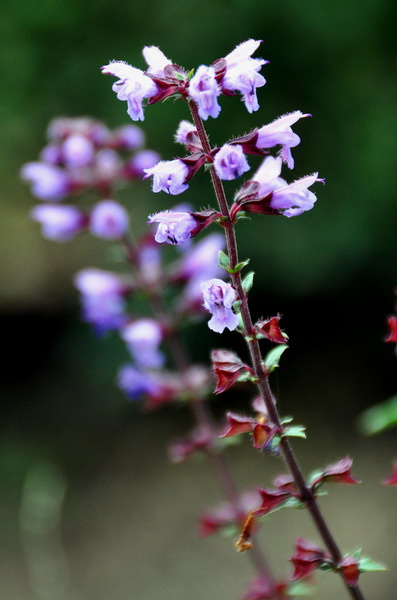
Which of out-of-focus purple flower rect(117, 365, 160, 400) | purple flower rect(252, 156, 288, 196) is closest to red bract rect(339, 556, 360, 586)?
purple flower rect(252, 156, 288, 196)

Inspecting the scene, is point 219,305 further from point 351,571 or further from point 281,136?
point 351,571

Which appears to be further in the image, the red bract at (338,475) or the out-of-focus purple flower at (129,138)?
the out-of-focus purple flower at (129,138)

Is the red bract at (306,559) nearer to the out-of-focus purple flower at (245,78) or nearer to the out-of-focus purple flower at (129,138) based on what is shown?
the out-of-focus purple flower at (245,78)

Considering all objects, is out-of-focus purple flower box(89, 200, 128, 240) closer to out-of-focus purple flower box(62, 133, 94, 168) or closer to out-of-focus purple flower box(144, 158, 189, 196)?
out-of-focus purple flower box(62, 133, 94, 168)

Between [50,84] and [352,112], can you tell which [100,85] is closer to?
[50,84]

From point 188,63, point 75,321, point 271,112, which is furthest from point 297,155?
point 75,321

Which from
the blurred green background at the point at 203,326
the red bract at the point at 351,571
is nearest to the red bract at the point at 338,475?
the red bract at the point at 351,571
